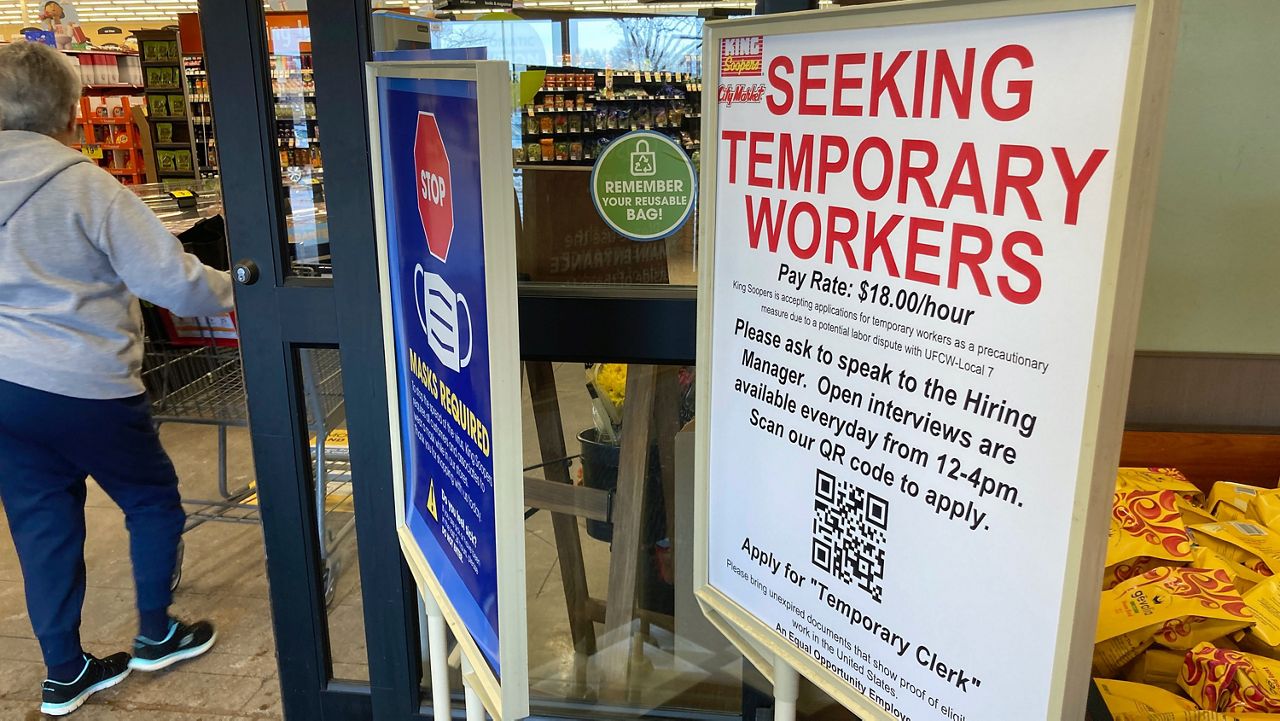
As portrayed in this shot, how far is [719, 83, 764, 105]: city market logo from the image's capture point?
1.15m

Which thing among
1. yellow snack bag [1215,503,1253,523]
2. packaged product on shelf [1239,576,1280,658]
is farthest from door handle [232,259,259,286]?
yellow snack bag [1215,503,1253,523]

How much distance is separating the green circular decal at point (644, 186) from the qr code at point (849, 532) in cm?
88

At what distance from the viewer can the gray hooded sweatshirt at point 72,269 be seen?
2.27m

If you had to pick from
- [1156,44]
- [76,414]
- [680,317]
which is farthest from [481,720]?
[76,414]

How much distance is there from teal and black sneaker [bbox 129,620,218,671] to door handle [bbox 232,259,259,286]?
136 centimetres

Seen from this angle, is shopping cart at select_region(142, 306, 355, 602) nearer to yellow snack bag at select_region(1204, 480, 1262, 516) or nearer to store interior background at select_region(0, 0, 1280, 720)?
store interior background at select_region(0, 0, 1280, 720)

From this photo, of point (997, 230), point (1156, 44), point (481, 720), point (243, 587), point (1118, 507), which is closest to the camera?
point (1156, 44)

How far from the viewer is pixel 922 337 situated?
3.11 feet

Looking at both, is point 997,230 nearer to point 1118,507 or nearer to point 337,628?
point 1118,507

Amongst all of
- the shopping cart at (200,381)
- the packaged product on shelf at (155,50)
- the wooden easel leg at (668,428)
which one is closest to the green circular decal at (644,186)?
the wooden easel leg at (668,428)

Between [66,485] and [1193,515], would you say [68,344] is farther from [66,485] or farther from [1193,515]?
[1193,515]

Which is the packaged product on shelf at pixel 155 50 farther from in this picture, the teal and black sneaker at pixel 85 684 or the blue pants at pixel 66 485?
the teal and black sneaker at pixel 85 684

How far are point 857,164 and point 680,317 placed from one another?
2.94 feet

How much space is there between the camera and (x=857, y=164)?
3.31ft
